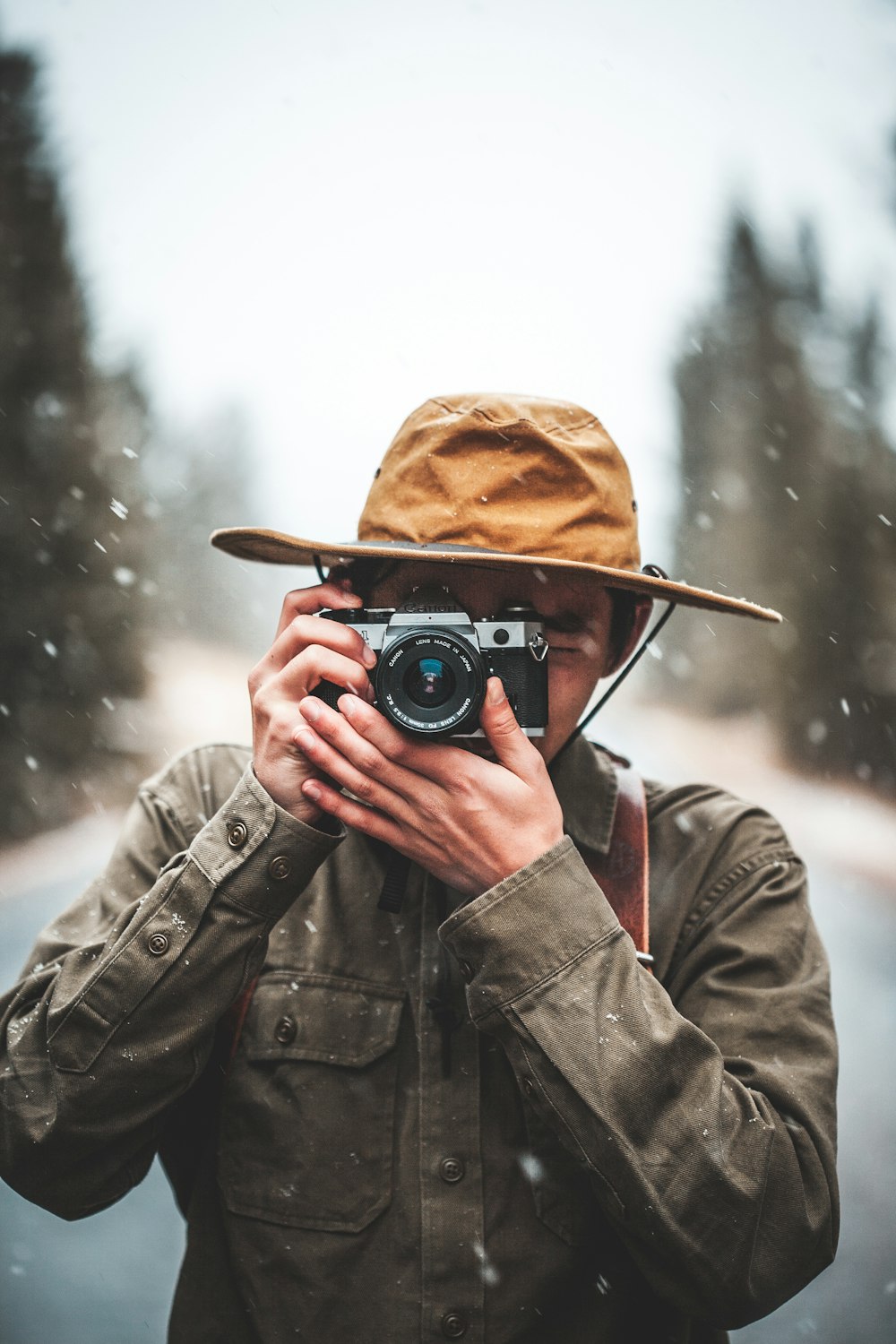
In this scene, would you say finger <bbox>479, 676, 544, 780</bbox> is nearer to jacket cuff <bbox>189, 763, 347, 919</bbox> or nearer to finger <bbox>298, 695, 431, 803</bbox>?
finger <bbox>298, 695, 431, 803</bbox>

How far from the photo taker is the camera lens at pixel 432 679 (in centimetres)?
104

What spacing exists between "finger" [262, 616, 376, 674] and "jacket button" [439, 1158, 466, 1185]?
61 cm

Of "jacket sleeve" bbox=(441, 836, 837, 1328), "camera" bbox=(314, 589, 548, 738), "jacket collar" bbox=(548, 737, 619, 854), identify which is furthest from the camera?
"jacket collar" bbox=(548, 737, 619, 854)

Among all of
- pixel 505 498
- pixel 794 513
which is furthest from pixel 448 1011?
Result: pixel 794 513

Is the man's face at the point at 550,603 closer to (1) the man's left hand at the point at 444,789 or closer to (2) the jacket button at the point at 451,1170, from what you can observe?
(1) the man's left hand at the point at 444,789

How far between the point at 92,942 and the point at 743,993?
2.64ft

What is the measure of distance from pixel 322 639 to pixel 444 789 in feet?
0.78

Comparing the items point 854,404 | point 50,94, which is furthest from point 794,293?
point 50,94

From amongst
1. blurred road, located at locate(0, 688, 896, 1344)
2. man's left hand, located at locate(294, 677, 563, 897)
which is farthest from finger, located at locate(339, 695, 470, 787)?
blurred road, located at locate(0, 688, 896, 1344)

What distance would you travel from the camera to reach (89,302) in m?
4.66

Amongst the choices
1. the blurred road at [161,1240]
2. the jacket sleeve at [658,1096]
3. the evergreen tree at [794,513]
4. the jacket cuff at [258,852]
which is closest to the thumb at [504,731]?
the jacket sleeve at [658,1096]

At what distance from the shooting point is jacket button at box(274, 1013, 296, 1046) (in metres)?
1.18

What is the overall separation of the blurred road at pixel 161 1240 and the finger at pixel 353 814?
216cm

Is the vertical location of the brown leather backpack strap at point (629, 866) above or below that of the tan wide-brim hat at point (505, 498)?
below
